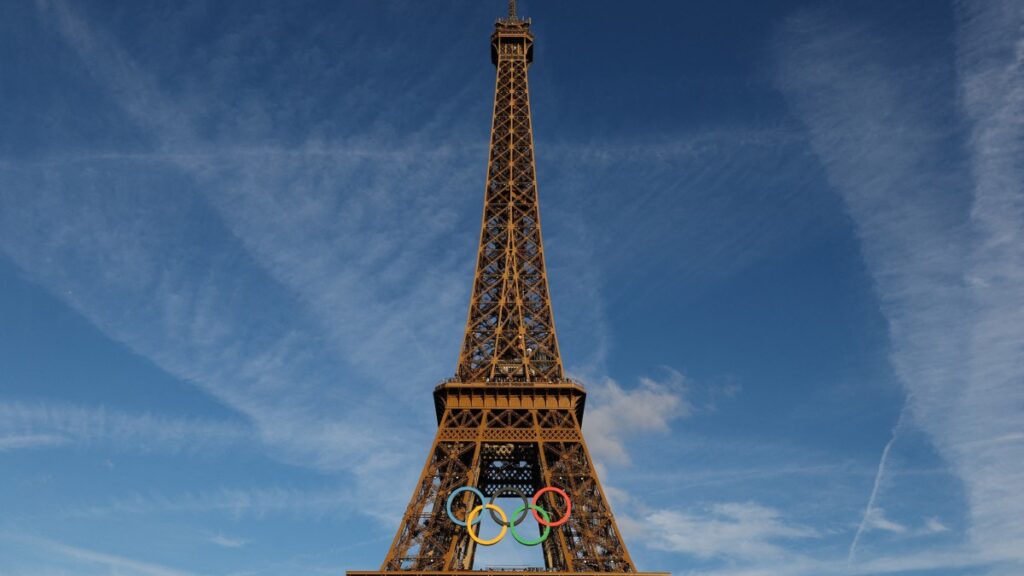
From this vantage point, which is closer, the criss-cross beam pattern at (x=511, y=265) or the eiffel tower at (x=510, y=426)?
the eiffel tower at (x=510, y=426)

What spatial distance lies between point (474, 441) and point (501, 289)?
1486 cm

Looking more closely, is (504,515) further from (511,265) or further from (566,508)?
(511,265)

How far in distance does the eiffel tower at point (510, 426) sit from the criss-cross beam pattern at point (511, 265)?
0.36 feet

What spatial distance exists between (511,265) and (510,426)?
1597cm

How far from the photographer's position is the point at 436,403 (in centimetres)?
7100

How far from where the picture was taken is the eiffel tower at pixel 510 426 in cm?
6144

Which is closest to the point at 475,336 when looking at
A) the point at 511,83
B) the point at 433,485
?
the point at 433,485

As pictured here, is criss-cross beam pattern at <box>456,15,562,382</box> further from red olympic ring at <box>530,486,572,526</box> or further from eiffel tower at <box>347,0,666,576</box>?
red olympic ring at <box>530,486,572,526</box>

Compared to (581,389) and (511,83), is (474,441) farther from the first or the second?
(511,83)

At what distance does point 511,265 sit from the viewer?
252 ft

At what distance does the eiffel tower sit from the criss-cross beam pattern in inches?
4.3

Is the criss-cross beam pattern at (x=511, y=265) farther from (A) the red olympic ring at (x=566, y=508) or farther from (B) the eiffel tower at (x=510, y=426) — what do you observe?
(A) the red olympic ring at (x=566, y=508)

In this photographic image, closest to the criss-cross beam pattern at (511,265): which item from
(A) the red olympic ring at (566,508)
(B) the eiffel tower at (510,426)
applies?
(B) the eiffel tower at (510,426)

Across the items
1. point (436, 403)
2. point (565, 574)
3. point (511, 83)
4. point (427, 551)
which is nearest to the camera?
point (565, 574)
